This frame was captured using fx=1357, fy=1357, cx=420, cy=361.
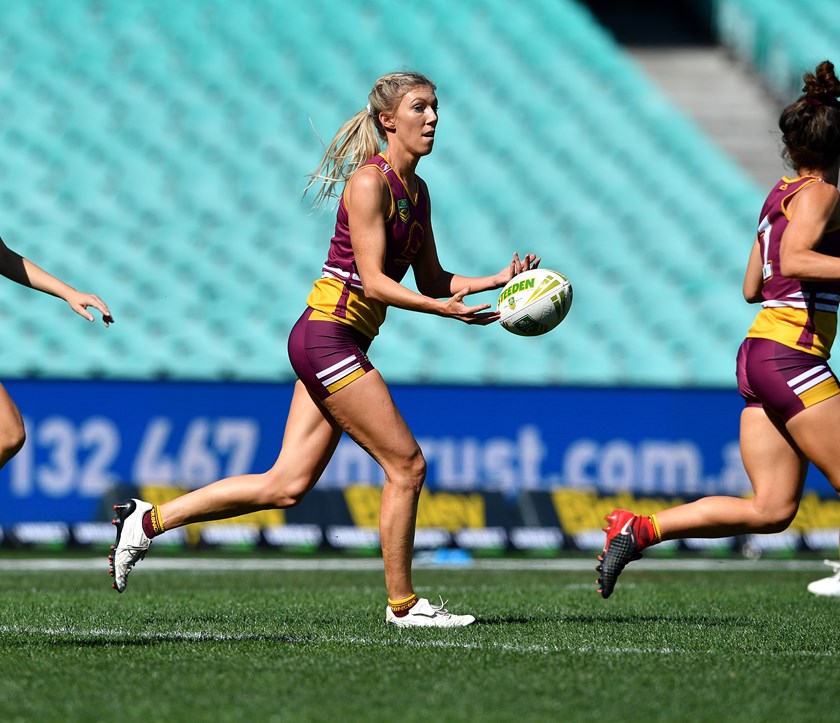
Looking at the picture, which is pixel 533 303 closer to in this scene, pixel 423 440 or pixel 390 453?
pixel 390 453

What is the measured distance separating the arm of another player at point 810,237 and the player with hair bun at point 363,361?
1141mm

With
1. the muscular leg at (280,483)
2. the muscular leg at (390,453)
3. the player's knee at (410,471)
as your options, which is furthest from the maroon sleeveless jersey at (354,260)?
the player's knee at (410,471)

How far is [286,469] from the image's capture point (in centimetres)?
621

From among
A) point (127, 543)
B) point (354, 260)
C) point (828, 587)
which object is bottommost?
point (828, 587)

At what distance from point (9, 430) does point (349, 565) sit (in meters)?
6.16

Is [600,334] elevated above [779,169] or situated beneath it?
situated beneath

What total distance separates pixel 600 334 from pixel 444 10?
7598 mm

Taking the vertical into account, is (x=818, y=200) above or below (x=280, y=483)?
above

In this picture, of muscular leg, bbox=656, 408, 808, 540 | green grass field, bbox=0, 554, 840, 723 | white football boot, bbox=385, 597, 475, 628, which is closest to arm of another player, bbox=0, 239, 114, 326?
green grass field, bbox=0, 554, 840, 723

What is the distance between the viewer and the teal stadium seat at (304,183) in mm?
15930

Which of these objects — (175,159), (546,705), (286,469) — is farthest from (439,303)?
(175,159)

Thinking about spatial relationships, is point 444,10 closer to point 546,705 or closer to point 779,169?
point 779,169

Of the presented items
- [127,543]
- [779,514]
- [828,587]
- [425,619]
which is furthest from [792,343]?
[127,543]

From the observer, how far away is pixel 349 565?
11227mm
